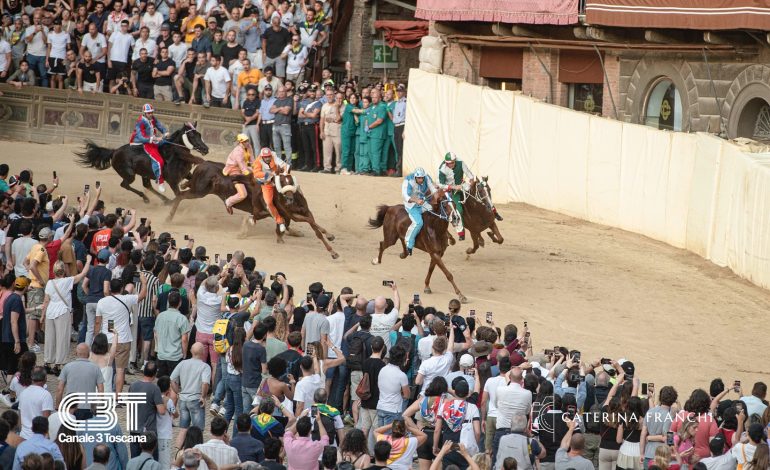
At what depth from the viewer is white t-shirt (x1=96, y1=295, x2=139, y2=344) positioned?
13406 mm

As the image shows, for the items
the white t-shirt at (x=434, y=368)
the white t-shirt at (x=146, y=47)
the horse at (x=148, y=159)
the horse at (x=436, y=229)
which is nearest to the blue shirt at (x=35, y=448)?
the white t-shirt at (x=434, y=368)

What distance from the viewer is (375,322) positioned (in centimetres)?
1325

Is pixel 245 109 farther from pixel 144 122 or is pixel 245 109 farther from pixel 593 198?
pixel 593 198

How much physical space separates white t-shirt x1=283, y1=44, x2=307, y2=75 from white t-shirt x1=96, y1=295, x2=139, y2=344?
1618cm

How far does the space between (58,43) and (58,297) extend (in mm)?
17002

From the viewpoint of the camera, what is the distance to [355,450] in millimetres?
9594

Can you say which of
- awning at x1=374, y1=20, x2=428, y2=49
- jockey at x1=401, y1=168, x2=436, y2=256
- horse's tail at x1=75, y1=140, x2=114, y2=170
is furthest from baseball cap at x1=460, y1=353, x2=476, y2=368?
awning at x1=374, y1=20, x2=428, y2=49

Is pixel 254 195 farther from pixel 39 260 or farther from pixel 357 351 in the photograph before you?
pixel 357 351

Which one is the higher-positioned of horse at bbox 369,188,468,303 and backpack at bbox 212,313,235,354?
horse at bbox 369,188,468,303

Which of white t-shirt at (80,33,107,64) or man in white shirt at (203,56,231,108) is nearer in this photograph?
man in white shirt at (203,56,231,108)

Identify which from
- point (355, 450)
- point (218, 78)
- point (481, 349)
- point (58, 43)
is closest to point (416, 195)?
point (481, 349)

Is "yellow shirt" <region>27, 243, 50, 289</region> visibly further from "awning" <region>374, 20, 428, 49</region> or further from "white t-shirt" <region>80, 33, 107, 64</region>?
"awning" <region>374, 20, 428, 49</region>

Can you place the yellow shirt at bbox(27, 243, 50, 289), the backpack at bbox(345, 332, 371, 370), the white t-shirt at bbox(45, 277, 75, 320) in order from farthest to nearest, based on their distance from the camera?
the yellow shirt at bbox(27, 243, 50, 289), the white t-shirt at bbox(45, 277, 75, 320), the backpack at bbox(345, 332, 371, 370)

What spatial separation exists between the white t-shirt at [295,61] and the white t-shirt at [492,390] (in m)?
18.7
